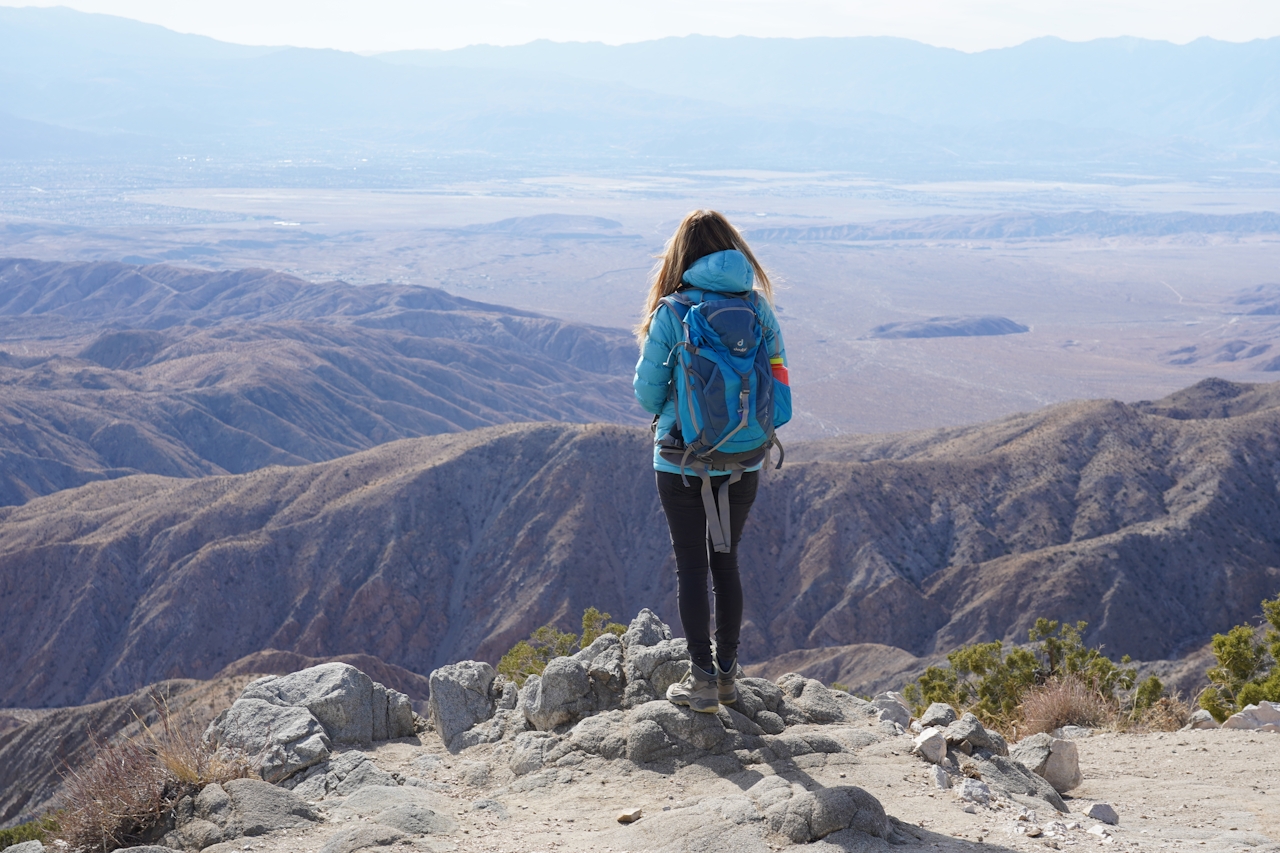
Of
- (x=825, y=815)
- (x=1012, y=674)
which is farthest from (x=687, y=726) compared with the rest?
(x=1012, y=674)

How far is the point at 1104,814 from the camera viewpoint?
20.4 ft

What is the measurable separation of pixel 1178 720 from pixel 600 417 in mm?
103831

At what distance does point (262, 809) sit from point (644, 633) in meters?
3.15

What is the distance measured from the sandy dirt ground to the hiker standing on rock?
1095 mm

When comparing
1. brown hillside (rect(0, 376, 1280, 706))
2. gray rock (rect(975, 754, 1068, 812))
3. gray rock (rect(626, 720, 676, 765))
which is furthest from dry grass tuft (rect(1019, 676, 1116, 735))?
brown hillside (rect(0, 376, 1280, 706))

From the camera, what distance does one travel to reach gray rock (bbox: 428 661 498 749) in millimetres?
8500

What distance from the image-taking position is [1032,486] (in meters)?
46.1

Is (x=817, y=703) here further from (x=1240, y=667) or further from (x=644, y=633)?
(x=1240, y=667)

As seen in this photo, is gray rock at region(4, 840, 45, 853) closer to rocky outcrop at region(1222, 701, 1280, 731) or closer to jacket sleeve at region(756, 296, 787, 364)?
jacket sleeve at region(756, 296, 787, 364)

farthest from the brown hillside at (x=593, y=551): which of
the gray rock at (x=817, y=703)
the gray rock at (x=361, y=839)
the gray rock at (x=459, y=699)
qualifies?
the gray rock at (x=361, y=839)

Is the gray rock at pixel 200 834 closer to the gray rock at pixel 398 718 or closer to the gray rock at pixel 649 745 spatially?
the gray rock at pixel 398 718

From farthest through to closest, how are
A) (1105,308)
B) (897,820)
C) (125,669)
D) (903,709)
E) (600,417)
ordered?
(1105,308) < (600,417) < (125,669) < (903,709) < (897,820)

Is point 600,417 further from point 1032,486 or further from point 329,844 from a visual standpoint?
point 329,844

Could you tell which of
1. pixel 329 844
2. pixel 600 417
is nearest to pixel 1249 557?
pixel 329 844
